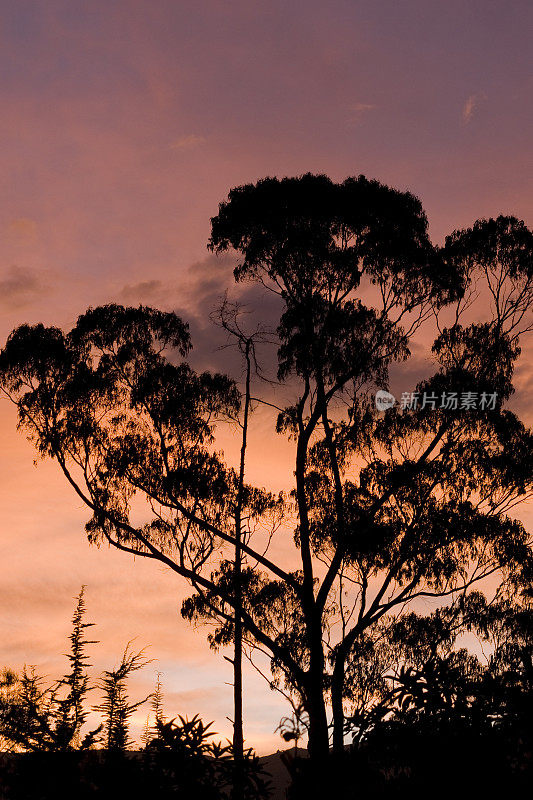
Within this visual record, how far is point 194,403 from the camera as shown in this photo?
21266mm

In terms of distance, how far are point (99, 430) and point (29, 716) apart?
1732cm

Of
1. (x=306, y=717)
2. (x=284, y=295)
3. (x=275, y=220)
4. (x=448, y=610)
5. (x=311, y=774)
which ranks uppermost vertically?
(x=275, y=220)

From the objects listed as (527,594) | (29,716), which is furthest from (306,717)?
(527,594)

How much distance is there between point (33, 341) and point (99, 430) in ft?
9.81

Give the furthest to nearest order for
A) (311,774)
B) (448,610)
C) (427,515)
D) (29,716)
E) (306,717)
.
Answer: (448,610), (427,515), (29,716), (311,774), (306,717)

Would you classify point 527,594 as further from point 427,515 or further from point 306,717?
point 306,717

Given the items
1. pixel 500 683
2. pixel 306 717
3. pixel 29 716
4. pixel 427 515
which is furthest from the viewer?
pixel 427 515

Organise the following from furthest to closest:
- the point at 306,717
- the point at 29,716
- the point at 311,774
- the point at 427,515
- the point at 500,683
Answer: the point at 427,515 < the point at 29,716 < the point at 500,683 < the point at 311,774 < the point at 306,717

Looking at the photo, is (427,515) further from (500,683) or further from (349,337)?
(500,683)

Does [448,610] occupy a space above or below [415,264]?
below

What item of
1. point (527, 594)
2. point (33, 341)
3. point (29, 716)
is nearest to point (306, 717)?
point (29, 716)

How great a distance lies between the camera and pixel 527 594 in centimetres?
2319

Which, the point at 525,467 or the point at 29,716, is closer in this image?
the point at 29,716

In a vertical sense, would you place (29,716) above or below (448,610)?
below
